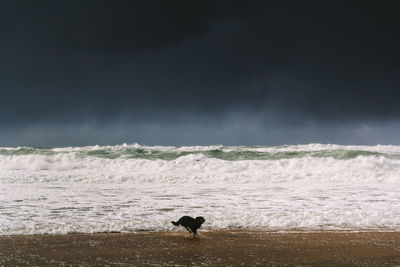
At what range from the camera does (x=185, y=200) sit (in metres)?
8.63

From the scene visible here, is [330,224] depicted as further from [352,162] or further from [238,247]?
[352,162]

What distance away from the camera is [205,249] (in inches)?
166

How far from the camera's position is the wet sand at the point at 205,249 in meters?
3.73

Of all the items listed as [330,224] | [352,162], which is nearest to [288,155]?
[352,162]

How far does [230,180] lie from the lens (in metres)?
14.5

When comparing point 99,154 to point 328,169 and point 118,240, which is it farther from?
point 118,240

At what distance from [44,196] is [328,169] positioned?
13.7 m

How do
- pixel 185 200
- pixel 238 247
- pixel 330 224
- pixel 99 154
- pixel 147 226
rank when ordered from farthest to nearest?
pixel 99 154 < pixel 185 200 < pixel 330 224 < pixel 147 226 < pixel 238 247

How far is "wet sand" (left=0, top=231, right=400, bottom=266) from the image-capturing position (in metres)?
3.73

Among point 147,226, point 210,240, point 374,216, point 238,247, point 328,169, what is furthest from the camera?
point 328,169

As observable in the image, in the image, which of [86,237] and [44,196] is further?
[44,196]

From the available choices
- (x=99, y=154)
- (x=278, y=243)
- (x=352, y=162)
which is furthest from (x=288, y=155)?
(x=278, y=243)

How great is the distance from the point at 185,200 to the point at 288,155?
55.5ft

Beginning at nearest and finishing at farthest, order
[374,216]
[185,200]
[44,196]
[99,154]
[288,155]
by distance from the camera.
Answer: [374,216] < [185,200] < [44,196] < [288,155] < [99,154]
